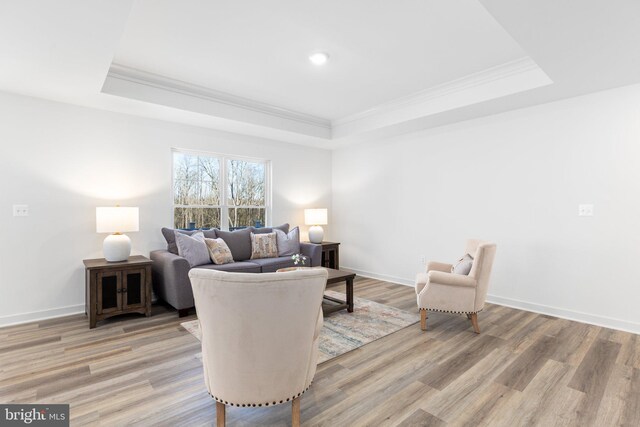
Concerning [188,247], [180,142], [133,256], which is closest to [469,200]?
[188,247]

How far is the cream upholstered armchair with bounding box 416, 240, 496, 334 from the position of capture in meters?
3.08

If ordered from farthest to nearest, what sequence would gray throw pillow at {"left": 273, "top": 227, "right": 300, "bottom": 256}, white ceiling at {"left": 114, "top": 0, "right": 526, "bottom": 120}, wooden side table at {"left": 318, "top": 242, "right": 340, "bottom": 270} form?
wooden side table at {"left": 318, "top": 242, "right": 340, "bottom": 270}, gray throw pillow at {"left": 273, "top": 227, "right": 300, "bottom": 256}, white ceiling at {"left": 114, "top": 0, "right": 526, "bottom": 120}

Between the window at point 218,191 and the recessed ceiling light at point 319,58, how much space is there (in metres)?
2.39

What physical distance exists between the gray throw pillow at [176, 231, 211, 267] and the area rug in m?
0.74

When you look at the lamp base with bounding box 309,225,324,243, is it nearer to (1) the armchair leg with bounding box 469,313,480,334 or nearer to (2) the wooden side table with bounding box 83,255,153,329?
(2) the wooden side table with bounding box 83,255,153,329

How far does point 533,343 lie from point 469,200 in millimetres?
2033

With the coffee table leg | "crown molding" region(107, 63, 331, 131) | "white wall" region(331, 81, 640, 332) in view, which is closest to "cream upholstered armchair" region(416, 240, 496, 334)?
the coffee table leg

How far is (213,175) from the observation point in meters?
4.93

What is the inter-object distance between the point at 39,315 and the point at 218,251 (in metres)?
1.98

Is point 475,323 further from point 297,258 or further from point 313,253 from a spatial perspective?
point 313,253

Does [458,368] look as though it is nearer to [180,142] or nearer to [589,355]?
[589,355]

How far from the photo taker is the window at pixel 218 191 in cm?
461

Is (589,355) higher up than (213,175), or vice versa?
(213,175)

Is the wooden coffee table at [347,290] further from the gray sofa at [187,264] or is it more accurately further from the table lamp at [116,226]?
the table lamp at [116,226]
